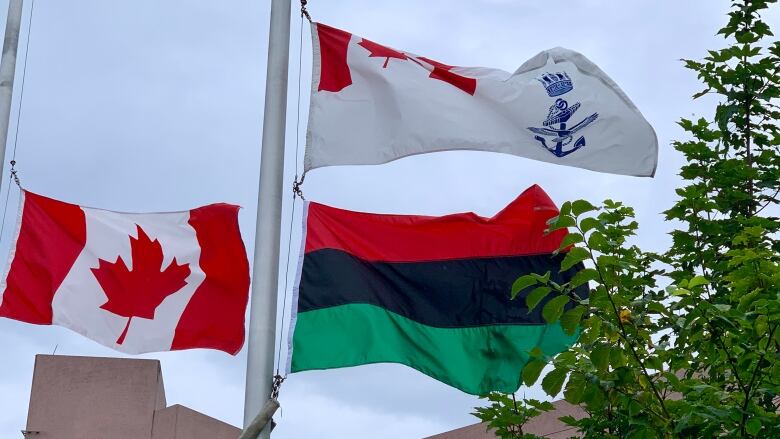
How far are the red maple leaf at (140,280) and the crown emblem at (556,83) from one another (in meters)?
3.28

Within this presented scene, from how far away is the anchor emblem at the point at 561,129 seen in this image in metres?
9.38

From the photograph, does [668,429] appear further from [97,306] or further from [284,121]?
[97,306]

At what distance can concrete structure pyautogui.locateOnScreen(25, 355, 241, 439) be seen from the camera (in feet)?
54.5

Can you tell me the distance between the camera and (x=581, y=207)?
655 cm

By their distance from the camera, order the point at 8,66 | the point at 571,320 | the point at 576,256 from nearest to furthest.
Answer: the point at 576,256 → the point at 571,320 → the point at 8,66

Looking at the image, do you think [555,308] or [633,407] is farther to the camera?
[633,407]

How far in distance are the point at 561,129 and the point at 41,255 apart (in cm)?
462

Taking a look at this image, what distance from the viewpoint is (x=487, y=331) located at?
907 centimetres

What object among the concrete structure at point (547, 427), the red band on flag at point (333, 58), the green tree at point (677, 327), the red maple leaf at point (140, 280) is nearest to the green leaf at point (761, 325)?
the green tree at point (677, 327)

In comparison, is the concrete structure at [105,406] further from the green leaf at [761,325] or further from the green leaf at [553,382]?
the green leaf at [761,325]

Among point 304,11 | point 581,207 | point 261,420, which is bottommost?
point 261,420

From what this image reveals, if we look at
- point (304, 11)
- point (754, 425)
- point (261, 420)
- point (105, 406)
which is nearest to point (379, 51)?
point (304, 11)

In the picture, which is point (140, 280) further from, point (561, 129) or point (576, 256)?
point (576, 256)

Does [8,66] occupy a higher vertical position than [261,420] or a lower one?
higher
